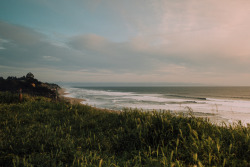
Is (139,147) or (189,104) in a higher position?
Result: (139,147)

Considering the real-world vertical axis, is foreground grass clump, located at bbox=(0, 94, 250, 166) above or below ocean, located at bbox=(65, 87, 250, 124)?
above

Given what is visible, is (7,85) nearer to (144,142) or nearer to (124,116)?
(124,116)

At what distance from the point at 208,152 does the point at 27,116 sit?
319 inches

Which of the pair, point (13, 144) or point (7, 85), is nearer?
point (13, 144)

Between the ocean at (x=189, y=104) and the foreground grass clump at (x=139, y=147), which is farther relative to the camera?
the ocean at (x=189, y=104)

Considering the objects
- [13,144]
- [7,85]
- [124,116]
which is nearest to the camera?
[13,144]

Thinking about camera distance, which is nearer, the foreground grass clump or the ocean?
the foreground grass clump

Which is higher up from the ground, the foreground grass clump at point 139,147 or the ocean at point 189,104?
the foreground grass clump at point 139,147

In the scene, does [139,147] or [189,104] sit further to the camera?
[189,104]

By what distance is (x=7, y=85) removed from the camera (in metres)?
24.2

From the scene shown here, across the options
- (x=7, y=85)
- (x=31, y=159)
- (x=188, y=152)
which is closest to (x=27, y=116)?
(x=31, y=159)

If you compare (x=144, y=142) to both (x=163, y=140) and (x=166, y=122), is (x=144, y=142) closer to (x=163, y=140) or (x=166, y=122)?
(x=163, y=140)

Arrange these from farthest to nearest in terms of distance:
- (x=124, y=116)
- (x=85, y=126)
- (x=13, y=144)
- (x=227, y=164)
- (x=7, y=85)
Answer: (x=7, y=85) < (x=124, y=116) < (x=85, y=126) < (x=13, y=144) < (x=227, y=164)

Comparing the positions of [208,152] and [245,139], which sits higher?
[245,139]
